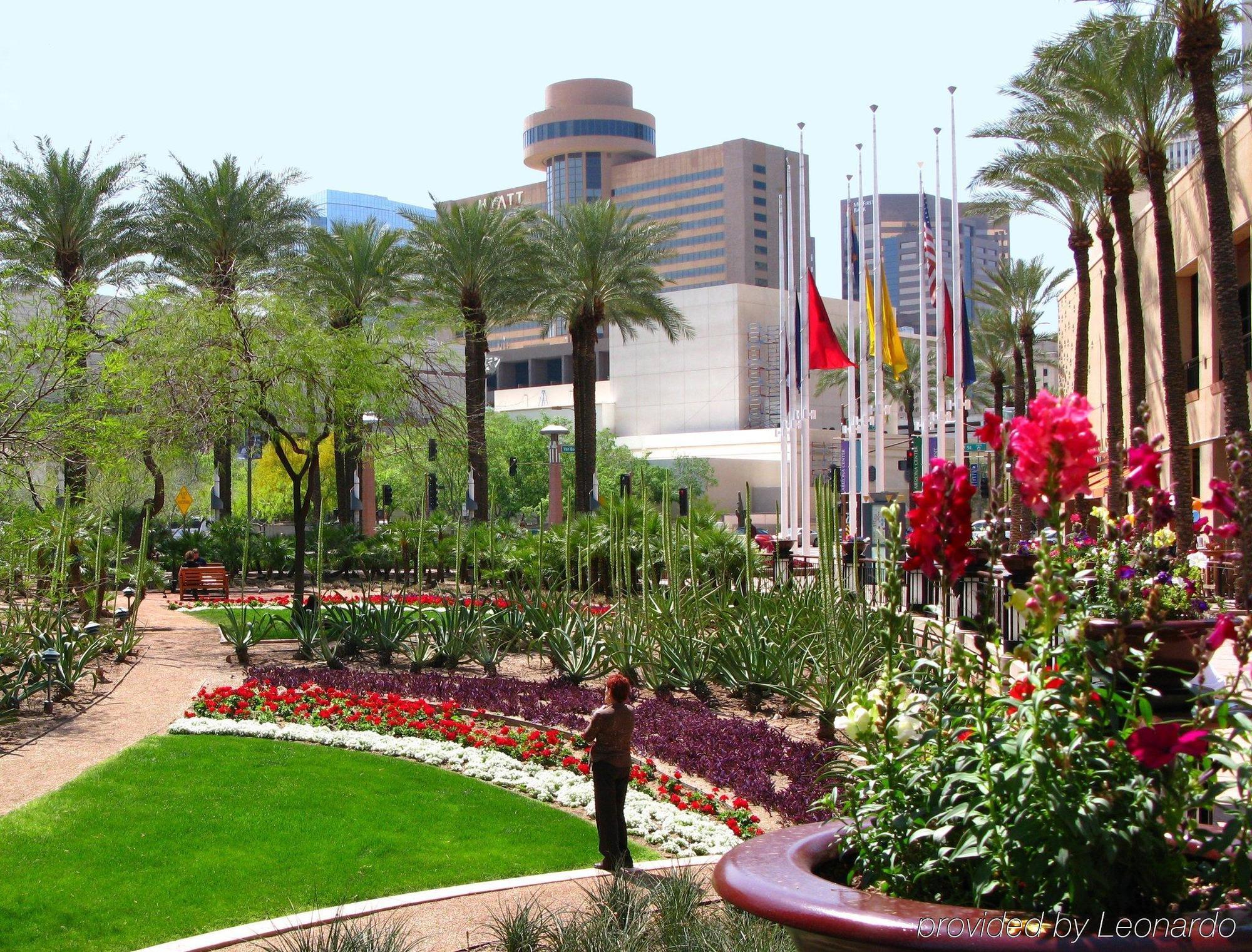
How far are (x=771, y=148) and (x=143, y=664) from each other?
146688 mm

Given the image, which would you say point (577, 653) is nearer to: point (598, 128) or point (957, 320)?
point (957, 320)

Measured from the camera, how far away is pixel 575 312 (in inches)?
1549

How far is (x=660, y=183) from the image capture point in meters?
159

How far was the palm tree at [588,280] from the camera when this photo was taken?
37844 mm

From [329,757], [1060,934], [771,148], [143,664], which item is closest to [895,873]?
[1060,934]

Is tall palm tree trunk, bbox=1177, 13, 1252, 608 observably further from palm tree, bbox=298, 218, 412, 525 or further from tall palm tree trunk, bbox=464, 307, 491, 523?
palm tree, bbox=298, 218, 412, 525

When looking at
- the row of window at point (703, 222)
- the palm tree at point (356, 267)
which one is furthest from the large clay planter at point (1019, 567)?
the row of window at point (703, 222)

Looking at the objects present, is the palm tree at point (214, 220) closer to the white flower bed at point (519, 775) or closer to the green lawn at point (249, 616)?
the green lawn at point (249, 616)

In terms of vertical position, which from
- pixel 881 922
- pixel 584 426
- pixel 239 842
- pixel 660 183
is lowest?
pixel 239 842

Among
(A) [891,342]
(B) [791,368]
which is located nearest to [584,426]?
(B) [791,368]

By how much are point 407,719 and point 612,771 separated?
507cm

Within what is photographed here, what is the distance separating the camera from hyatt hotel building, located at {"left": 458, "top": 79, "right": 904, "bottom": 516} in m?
84.1

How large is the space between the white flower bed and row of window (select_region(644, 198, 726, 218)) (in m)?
146

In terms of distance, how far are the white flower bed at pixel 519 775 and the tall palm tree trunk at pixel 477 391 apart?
2138 cm
